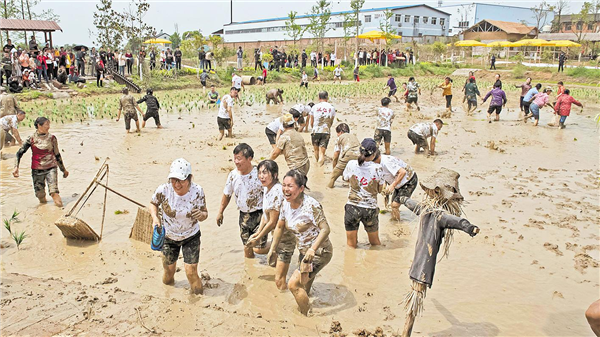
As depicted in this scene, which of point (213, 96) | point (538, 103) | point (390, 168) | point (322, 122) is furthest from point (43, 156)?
point (538, 103)

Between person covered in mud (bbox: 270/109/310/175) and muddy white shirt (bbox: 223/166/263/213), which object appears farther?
person covered in mud (bbox: 270/109/310/175)

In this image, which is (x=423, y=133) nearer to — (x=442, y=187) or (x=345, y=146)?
(x=345, y=146)

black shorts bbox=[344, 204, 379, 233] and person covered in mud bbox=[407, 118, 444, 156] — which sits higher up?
person covered in mud bbox=[407, 118, 444, 156]

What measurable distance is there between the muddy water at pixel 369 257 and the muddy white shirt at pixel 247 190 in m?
0.86

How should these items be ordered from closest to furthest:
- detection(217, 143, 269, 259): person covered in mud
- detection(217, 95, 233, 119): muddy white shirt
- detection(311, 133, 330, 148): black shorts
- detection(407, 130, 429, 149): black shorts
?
detection(217, 143, 269, 259): person covered in mud, detection(311, 133, 330, 148): black shorts, detection(407, 130, 429, 149): black shorts, detection(217, 95, 233, 119): muddy white shirt

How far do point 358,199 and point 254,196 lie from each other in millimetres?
1396

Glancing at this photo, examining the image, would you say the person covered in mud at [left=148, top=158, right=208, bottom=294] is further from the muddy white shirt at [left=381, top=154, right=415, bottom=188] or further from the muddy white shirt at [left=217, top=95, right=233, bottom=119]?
the muddy white shirt at [left=217, top=95, right=233, bottom=119]

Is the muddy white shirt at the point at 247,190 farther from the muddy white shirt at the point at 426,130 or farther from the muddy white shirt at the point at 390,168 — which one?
the muddy white shirt at the point at 426,130

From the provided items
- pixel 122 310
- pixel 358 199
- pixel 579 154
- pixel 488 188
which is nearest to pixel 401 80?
pixel 579 154

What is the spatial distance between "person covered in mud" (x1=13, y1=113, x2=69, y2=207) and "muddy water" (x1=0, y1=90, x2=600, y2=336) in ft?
1.28

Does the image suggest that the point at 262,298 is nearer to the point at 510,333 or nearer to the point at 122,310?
the point at 122,310

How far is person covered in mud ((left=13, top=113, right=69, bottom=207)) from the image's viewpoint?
7.29 metres

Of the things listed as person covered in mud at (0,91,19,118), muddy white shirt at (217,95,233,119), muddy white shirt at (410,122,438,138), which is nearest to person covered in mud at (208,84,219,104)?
muddy white shirt at (217,95,233,119)

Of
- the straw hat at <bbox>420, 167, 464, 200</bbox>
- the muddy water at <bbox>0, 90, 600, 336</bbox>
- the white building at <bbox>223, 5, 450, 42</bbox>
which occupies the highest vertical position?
the white building at <bbox>223, 5, 450, 42</bbox>
